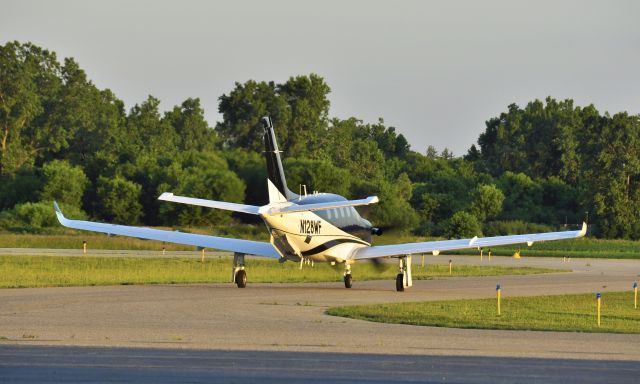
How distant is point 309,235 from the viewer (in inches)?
1592

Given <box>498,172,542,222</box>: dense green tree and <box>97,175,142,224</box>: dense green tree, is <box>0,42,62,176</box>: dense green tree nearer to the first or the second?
<box>97,175,142,224</box>: dense green tree

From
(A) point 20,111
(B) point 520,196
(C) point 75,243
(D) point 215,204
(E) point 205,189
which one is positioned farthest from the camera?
(B) point 520,196

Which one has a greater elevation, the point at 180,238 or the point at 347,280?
the point at 180,238

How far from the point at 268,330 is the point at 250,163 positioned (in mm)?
52170

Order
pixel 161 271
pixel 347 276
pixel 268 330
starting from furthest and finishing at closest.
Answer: pixel 161 271
pixel 347 276
pixel 268 330

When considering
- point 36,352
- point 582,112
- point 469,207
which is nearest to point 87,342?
point 36,352

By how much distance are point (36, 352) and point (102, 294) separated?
16796mm

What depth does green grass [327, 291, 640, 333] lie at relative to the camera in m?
29.7

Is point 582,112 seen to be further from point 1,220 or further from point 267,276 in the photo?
point 267,276

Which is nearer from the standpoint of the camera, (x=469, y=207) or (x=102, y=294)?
(x=102, y=294)

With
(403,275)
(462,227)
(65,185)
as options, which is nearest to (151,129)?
(65,185)

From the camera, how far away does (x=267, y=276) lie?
5044 cm

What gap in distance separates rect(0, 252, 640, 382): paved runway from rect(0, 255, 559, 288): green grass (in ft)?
11.8

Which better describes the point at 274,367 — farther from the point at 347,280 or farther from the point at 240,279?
the point at 347,280
